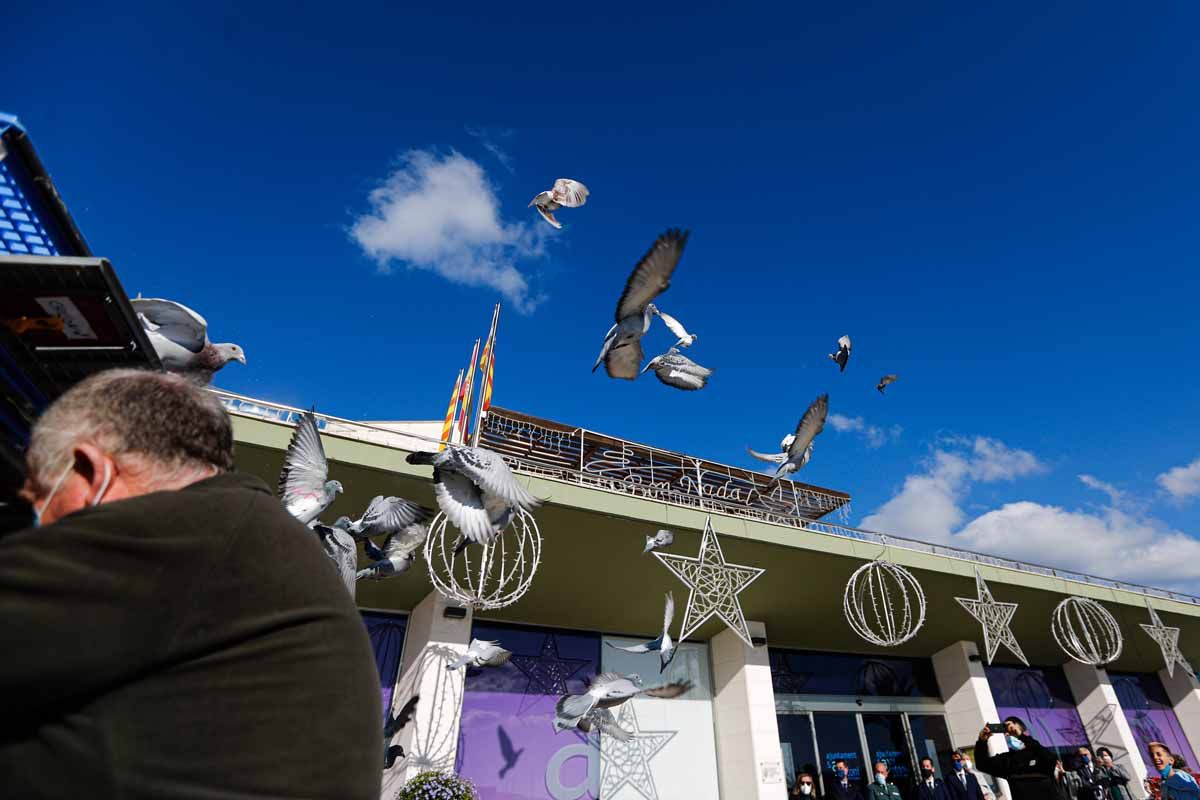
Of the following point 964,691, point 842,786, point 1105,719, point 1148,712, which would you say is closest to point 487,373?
point 842,786

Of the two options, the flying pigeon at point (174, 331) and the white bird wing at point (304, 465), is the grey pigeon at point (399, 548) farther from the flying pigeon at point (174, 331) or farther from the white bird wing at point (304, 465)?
the flying pigeon at point (174, 331)

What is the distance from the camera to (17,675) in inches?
25.0

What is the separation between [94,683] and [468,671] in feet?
39.0

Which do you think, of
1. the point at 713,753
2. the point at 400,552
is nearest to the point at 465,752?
the point at 713,753

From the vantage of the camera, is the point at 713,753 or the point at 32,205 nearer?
the point at 32,205

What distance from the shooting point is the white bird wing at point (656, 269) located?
5896 mm

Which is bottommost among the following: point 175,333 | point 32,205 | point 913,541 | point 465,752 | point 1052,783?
point 1052,783

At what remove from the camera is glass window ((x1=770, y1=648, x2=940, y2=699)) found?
15.2 meters

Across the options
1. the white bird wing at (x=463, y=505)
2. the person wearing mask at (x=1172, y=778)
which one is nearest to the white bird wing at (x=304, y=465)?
the white bird wing at (x=463, y=505)

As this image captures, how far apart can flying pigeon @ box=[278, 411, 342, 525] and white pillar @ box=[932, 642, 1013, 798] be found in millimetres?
17436

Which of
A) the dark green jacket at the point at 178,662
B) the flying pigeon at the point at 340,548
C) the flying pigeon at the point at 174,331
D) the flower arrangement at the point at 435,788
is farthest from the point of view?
the flower arrangement at the point at 435,788

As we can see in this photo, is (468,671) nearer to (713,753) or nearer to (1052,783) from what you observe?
(713,753)

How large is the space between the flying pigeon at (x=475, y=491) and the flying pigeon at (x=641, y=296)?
1972 mm

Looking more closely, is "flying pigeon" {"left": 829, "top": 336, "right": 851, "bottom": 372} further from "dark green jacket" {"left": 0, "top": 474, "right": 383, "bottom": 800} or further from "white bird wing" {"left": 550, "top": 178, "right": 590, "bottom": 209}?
"dark green jacket" {"left": 0, "top": 474, "right": 383, "bottom": 800}
